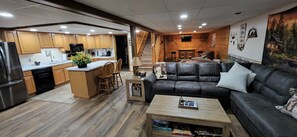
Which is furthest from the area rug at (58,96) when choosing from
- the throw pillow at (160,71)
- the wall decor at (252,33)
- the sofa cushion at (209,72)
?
the wall decor at (252,33)

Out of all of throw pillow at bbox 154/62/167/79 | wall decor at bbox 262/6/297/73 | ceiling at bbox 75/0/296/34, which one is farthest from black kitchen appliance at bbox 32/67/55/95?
wall decor at bbox 262/6/297/73

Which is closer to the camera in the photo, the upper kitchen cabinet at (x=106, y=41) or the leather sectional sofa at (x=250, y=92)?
the leather sectional sofa at (x=250, y=92)

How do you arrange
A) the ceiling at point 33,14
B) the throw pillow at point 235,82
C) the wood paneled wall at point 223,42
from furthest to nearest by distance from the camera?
the wood paneled wall at point 223,42
the throw pillow at point 235,82
the ceiling at point 33,14

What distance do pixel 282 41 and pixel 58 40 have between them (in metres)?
6.96

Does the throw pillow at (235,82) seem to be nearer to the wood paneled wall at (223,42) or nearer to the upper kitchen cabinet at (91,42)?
the wood paneled wall at (223,42)

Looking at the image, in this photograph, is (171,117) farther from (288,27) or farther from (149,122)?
(288,27)

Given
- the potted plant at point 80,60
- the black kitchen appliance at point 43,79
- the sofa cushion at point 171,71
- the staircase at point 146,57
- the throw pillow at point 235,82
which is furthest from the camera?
the staircase at point 146,57

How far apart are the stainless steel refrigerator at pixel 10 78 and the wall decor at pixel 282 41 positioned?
596 centimetres

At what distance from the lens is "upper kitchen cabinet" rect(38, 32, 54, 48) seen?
4832 millimetres

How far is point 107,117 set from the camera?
269cm

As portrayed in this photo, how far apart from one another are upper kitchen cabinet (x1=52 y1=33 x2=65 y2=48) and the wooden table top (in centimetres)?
522

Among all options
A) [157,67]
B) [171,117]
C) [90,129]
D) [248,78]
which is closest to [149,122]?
[171,117]

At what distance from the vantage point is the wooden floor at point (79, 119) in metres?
2.24

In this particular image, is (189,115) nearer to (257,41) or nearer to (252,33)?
(257,41)
